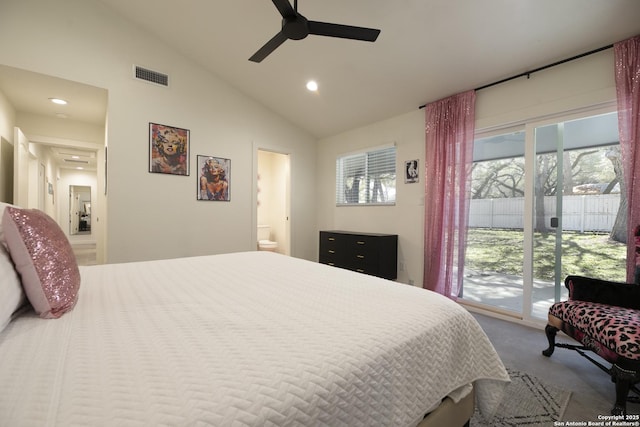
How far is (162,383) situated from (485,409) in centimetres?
126

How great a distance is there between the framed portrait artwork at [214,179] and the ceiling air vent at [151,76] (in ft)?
3.10

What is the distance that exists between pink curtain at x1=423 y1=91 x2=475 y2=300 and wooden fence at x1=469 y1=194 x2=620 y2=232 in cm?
23

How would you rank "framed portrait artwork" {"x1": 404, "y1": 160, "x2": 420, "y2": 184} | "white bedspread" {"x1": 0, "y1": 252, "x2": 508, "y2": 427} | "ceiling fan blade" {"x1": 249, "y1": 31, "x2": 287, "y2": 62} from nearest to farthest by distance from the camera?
"white bedspread" {"x1": 0, "y1": 252, "x2": 508, "y2": 427}, "ceiling fan blade" {"x1": 249, "y1": 31, "x2": 287, "y2": 62}, "framed portrait artwork" {"x1": 404, "y1": 160, "x2": 420, "y2": 184}

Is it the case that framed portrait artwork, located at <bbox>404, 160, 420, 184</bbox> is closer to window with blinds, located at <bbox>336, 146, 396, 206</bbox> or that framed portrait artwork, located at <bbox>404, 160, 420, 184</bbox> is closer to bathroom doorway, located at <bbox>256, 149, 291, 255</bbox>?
window with blinds, located at <bbox>336, 146, 396, 206</bbox>

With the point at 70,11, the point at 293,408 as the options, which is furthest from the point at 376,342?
the point at 70,11

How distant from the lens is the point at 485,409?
1.15 m

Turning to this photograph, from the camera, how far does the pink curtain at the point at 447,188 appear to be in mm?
2951

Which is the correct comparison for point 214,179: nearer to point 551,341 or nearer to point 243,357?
point 243,357

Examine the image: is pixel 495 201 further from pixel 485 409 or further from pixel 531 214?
pixel 485 409

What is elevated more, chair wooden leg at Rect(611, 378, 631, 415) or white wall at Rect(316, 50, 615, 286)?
white wall at Rect(316, 50, 615, 286)

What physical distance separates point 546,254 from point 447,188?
1.09 m

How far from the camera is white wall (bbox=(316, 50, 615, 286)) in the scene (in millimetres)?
2297

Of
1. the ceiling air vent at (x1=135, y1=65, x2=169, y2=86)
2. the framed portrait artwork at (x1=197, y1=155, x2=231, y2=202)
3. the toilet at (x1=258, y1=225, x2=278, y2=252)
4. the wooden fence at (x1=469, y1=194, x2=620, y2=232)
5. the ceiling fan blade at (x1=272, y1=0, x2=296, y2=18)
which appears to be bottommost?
the toilet at (x1=258, y1=225, x2=278, y2=252)

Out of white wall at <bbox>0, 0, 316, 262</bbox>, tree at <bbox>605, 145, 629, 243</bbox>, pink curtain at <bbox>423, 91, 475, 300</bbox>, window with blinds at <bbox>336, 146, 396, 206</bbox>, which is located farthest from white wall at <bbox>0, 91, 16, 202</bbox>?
tree at <bbox>605, 145, 629, 243</bbox>
